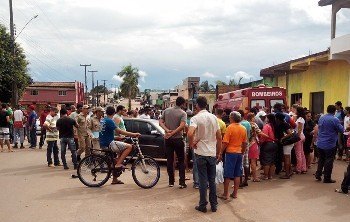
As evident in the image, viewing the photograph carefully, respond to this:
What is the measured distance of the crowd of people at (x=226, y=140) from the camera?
23.4ft

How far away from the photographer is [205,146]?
7.07 metres

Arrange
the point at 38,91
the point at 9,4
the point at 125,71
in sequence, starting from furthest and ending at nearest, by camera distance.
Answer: the point at 125,71
the point at 38,91
the point at 9,4

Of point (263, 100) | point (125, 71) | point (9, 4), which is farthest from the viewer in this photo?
point (125, 71)

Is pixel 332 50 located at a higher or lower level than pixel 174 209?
higher

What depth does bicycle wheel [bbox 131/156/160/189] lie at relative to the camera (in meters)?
8.92

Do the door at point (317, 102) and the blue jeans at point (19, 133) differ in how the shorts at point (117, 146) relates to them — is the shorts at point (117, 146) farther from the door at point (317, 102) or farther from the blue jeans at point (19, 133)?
the door at point (317, 102)

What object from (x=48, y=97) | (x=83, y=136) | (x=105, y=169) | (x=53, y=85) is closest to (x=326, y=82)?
(x=83, y=136)

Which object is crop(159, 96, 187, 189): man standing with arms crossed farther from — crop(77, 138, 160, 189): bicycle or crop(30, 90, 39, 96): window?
crop(30, 90, 39, 96): window

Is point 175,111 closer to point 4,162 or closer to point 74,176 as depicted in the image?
point 74,176

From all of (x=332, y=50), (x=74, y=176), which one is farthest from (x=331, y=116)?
(x=332, y=50)

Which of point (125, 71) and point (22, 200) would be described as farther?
point (125, 71)

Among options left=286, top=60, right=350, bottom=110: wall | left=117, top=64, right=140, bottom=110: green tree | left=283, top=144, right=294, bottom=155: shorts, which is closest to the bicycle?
left=283, top=144, right=294, bottom=155: shorts

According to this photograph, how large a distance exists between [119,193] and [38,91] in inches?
2533

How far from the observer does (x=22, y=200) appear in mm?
7781
